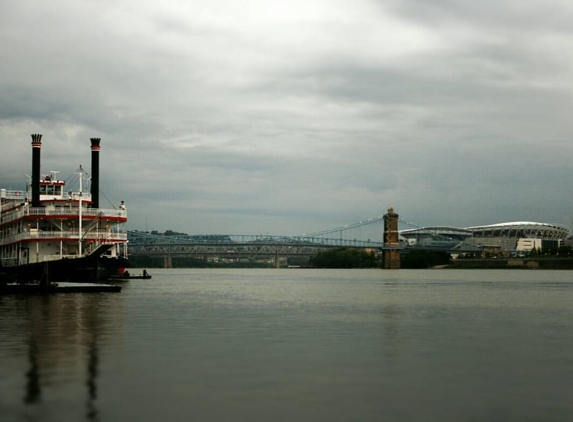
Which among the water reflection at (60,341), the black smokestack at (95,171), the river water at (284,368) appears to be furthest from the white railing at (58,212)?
the river water at (284,368)

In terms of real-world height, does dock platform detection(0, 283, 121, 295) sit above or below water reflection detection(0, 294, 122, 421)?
above

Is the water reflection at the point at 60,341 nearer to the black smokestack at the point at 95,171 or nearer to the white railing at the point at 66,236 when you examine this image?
the white railing at the point at 66,236

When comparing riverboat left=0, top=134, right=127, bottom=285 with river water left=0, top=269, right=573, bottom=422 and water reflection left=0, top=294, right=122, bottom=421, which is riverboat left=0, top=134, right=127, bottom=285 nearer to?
water reflection left=0, top=294, right=122, bottom=421

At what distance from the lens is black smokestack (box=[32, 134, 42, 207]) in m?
74.6

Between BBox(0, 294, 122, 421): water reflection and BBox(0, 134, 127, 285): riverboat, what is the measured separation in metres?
21.4

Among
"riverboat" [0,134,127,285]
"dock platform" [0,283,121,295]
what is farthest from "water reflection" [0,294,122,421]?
"riverboat" [0,134,127,285]

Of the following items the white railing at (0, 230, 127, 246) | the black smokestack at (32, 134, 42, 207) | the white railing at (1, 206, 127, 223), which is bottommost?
the white railing at (0, 230, 127, 246)

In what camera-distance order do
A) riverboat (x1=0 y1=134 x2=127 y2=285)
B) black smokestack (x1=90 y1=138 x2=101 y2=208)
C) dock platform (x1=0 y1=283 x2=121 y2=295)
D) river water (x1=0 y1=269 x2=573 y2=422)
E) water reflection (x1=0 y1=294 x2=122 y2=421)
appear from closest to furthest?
1. river water (x1=0 y1=269 x2=573 y2=422)
2. water reflection (x1=0 y1=294 x2=122 y2=421)
3. dock platform (x1=0 y1=283 x2=121 y2=295)
4. riverboat (x1=0 y1=134 x2=127 y2=285)
5. black smokestack (x1=90 y1=138 x2=101 y2=208)

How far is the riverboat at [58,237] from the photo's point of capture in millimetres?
69062

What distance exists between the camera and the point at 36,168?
7669cm

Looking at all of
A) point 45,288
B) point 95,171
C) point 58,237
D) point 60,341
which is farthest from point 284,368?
point 95,171

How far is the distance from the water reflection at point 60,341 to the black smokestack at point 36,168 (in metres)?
28.6

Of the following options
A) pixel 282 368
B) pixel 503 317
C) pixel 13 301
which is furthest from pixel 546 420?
pixel 13 301

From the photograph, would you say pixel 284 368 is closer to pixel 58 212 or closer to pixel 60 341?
pixel 60 341
